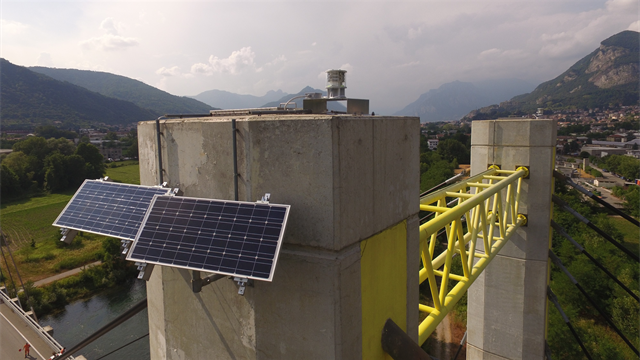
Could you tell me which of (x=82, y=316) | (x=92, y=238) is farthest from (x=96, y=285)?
(x=92, y=238)

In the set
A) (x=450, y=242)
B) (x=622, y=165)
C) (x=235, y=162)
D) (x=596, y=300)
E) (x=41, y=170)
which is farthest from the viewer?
(x=622, y=165)

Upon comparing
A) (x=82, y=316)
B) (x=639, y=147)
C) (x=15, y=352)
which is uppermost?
(x=639, y=147)

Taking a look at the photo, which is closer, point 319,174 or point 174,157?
point 319,174

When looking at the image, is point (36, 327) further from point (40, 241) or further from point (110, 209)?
point (40, 241)

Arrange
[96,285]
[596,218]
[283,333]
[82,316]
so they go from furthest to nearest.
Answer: [596,218]
[96,285]
[82,316]
[283,333]

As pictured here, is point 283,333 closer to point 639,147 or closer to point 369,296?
point 369,296

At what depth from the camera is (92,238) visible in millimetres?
53719

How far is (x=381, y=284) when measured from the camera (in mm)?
4215

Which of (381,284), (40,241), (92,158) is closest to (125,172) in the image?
(92,158)

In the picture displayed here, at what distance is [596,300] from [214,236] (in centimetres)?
3658

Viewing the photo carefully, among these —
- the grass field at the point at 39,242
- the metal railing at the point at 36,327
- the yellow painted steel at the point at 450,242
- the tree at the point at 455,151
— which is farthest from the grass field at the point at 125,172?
the yellow painted steel at the point at 450,242

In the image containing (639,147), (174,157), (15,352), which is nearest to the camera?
(174,157)

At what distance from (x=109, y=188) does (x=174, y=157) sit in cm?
137

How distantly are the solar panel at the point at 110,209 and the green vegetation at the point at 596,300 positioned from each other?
2338cm
